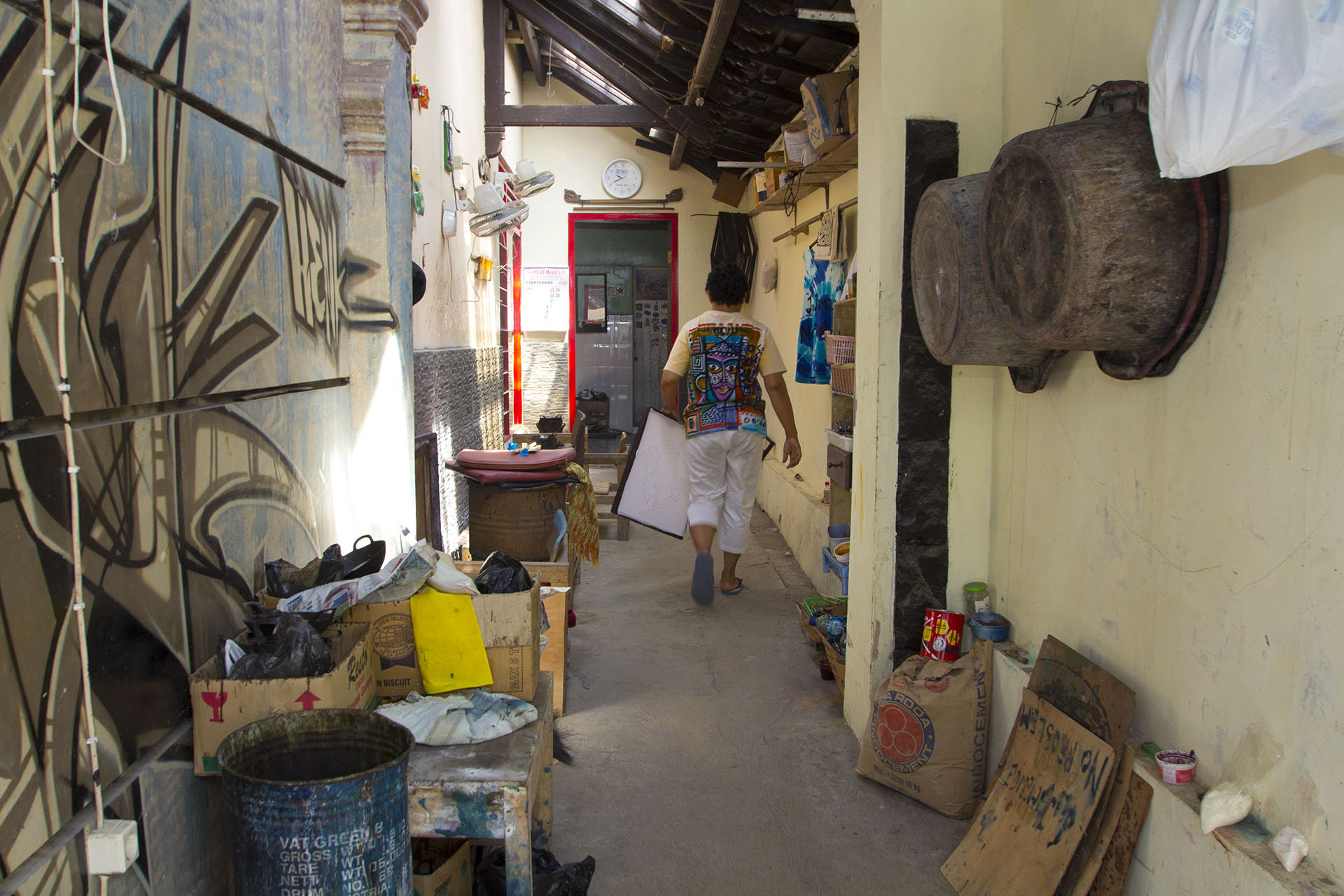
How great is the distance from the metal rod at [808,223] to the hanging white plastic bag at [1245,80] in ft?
8.71

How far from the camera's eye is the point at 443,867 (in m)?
2.05

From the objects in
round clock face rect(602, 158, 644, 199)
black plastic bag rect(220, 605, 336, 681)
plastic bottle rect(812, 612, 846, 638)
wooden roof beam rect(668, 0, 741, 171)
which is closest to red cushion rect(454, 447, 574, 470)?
A: plastic bottle rect(812, 612, 846, 638)

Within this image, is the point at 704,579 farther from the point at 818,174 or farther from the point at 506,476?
the point at 818,174

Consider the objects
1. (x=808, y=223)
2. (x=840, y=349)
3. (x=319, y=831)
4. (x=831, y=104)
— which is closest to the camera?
(x=319, y=831)

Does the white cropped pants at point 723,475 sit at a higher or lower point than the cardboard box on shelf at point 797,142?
lower

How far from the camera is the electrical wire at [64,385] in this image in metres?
1.45

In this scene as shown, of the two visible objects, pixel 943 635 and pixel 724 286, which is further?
pixel 724 286

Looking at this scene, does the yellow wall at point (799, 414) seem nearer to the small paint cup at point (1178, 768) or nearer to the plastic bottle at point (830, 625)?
the plastic bottle at point (830, 625)

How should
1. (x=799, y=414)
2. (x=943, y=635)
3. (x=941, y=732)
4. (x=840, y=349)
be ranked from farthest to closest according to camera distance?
(x=799, y=414) → (x=840, y=349) → (x=943, y=635) → (x=941, y=732)

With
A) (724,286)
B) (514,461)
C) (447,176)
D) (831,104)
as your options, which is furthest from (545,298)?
(514,461)

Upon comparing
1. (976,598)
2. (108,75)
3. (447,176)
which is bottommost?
(976,598)

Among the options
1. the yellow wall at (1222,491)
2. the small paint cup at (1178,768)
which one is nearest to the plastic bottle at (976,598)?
the yellow wall at (1222,491)

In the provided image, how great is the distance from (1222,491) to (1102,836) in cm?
86

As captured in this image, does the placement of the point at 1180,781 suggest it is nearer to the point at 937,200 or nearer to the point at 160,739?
the point at 937,200
